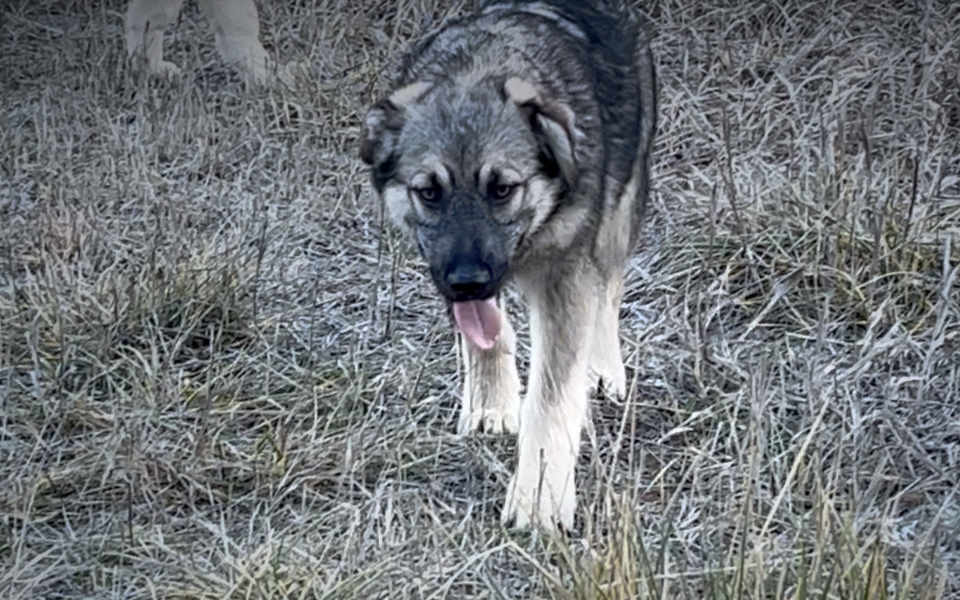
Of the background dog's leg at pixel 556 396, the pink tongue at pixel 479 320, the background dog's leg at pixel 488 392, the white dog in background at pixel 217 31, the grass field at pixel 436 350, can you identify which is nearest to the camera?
the grass field at pixel 436 350

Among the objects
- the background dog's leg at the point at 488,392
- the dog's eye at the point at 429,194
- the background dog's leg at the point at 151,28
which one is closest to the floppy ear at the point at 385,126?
the dog's eye at the point at 429,194

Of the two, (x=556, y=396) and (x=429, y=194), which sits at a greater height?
(x=429, y=194)

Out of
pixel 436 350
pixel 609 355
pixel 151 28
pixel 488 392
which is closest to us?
pixel 488 392

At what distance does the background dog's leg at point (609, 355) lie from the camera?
393 centimetres

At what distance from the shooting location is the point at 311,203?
5.20 metres

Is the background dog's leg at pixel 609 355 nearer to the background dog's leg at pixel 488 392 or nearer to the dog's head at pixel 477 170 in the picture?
the background dog's leg at pixel 488 392

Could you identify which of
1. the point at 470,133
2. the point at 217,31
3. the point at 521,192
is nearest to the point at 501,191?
the point at 521,192

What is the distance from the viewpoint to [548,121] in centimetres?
307

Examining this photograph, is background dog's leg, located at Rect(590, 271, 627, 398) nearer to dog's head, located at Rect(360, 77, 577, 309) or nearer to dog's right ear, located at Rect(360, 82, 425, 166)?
dog's head, located at Rect(360, 77, 577, 309)

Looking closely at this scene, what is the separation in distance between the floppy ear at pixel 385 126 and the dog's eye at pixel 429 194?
179 millimetres

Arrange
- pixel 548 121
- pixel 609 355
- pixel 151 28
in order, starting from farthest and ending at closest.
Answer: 1. pixel 151 28
2. pixel 609 355
3. pixel 548 121

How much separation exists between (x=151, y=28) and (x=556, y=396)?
4.43m

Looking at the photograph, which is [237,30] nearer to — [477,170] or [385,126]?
[385,126]

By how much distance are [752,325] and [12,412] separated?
2380 millimetres
